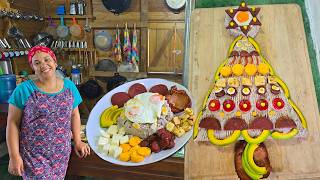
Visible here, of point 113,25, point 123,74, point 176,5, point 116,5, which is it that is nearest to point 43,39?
point 113,25

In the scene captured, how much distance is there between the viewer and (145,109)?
1.24 metres

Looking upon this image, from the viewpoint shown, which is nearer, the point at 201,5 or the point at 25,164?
the point at 25,164

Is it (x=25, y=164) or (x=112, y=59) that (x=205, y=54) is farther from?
(x=112, y=59)

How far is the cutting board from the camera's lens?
1.11 meters

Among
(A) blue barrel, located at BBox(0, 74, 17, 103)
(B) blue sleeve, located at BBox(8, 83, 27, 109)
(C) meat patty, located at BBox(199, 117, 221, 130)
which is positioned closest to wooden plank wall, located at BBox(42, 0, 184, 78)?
(A) blue barrel, located at BBox(0, 74, 17, 103)

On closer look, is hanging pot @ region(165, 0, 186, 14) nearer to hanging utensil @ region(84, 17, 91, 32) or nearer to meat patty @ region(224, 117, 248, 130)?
hanging utensil @ region(84, 17, 91, 32)

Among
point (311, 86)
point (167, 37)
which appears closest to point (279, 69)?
point (311, 86)

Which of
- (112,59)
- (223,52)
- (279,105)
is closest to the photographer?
(279,105)

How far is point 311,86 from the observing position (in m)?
1.17

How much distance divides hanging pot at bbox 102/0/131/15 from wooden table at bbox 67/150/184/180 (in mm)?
1690

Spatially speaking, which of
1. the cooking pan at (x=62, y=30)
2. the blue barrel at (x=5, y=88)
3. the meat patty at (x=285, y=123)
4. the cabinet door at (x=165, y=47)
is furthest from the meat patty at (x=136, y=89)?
the cooking pan at (x=62, y=30)

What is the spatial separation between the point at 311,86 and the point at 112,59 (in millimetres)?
2010

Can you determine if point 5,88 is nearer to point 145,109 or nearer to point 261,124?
point 145,109

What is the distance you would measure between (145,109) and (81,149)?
361 millimetres
